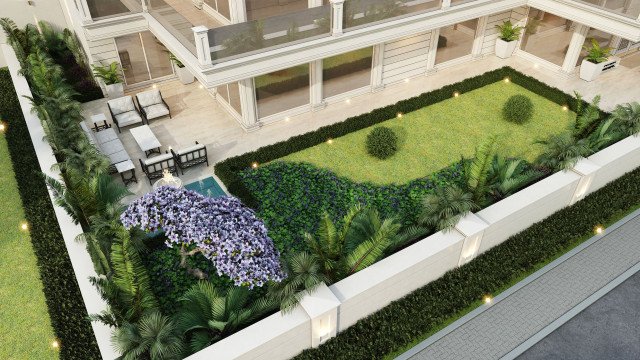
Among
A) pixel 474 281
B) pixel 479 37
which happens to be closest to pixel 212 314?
pixel 474 281

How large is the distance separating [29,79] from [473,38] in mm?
18093

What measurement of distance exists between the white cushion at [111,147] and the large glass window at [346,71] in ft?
24.4

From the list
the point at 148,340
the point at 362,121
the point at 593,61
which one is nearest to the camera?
the point at 148,340

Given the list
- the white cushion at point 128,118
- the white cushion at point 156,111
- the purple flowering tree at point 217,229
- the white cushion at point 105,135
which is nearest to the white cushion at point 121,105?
the white cushion at point 128,118

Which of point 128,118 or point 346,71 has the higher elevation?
point 346,71

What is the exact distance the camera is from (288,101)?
1667cm

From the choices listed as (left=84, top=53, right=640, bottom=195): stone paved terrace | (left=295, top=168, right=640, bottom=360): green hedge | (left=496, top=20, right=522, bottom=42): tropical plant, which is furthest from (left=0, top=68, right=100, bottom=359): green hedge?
(left=496, top=20, right=522, bottom=42): tropical plant

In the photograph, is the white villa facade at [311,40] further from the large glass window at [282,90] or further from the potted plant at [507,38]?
the potted plant at [507,38]

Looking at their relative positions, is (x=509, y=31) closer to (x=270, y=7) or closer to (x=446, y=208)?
(x=270, y=7)

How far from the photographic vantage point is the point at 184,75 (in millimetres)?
18578

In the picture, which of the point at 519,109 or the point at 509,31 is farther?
the point at 509,31

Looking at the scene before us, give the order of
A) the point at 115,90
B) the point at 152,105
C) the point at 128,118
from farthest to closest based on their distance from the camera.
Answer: the point at 115,90
the point at 152,105
the point at 128,118

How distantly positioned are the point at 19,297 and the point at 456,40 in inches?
717

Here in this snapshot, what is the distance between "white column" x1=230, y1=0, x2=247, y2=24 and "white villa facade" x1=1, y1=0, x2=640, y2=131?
30 millimetres
